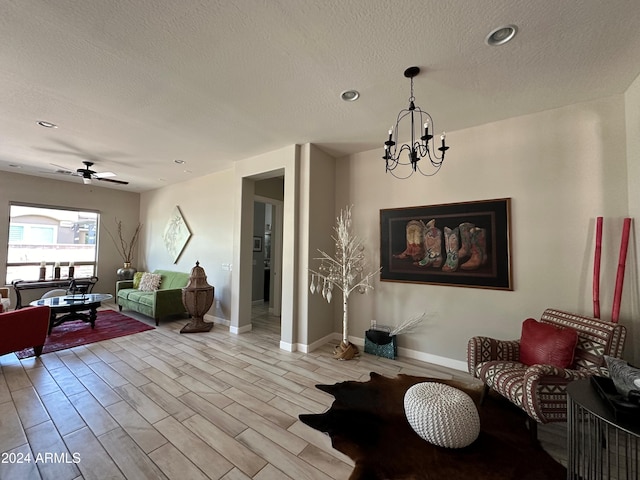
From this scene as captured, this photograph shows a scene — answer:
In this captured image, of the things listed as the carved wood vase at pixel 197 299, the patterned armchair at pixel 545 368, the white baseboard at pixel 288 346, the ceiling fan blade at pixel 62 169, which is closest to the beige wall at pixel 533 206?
the patterned armchair at pixel 545 368

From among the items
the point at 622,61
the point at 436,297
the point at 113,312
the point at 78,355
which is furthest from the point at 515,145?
the point at 113,312

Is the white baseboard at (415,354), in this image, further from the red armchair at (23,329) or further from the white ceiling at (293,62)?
the red armchair at (23,329)

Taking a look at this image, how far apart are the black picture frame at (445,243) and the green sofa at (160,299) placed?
3.93 metres

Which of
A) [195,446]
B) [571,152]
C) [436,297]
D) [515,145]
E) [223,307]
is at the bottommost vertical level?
[195,446]

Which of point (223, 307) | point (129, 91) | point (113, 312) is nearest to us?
point (129, 91)

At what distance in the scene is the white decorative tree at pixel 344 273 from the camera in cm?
343

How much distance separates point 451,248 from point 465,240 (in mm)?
181

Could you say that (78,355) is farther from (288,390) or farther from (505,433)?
(505,433)

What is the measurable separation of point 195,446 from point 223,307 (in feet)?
10.6

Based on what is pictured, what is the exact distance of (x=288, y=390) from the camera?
2.58 m

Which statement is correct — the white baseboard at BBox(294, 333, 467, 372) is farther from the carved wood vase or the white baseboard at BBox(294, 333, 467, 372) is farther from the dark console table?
the dark console table

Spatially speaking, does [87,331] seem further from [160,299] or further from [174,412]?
[174,412]

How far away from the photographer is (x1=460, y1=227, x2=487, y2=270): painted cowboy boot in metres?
2.97

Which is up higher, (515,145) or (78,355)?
(515,145)
